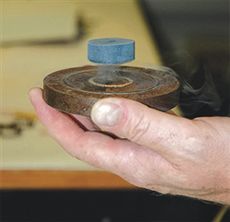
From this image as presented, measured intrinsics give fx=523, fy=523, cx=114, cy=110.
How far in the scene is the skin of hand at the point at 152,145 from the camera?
0.51 meters

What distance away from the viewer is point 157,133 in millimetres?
526

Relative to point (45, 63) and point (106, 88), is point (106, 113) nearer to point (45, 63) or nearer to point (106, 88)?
point (106, 88)

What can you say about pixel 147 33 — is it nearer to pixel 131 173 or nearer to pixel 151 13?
pixel 151 13

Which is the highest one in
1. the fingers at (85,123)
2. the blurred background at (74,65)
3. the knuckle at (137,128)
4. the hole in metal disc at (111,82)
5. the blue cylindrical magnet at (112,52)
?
the blue cylindrical magnet at (112,52)

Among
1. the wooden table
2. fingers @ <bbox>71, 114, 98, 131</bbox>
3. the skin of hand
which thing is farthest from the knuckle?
the wooden table

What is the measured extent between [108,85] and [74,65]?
68cm

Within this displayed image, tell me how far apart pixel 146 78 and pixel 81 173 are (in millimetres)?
288

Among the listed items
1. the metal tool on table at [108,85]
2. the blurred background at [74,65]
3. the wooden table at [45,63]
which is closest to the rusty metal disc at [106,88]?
the metal tool on table at [108,85]

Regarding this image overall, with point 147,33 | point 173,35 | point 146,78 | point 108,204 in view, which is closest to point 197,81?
point 146,78

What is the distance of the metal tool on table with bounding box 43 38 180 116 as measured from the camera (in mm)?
524

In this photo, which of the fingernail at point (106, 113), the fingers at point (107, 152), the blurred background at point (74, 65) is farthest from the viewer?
the blurred background at point (74, 65)

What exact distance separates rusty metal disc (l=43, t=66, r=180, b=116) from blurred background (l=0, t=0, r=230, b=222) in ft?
0.33

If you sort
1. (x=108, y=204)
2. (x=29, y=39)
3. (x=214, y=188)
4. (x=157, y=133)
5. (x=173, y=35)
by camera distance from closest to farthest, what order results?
1. (x=157, y=133)
2. (x=214, y=188)
3. (x=29, y=39)
4. (x=108, y=204)
5. (x=173, y=35)

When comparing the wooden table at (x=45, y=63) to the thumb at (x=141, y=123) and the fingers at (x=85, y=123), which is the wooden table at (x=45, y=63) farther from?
the thumb at (x=141, y=123)
